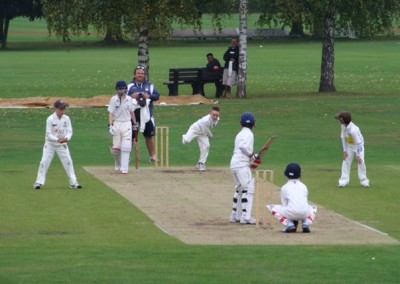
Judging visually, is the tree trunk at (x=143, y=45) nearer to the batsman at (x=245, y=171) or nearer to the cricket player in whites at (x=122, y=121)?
the cricket player in whites at (x=122, y=121)

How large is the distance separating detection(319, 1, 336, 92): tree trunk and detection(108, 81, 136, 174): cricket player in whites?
66.1ft

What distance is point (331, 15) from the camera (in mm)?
43656

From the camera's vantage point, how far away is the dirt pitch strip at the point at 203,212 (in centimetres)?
1639

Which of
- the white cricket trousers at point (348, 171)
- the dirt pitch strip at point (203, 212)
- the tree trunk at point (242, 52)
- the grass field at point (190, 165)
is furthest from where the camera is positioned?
the tree trunk at point (242, 52)

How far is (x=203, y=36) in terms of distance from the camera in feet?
344

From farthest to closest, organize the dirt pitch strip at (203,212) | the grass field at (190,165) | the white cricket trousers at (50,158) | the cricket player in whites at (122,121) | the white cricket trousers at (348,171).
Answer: the cricket player in whites at (122,121) < the white cricket trousers at (348,171) < the white cricket trousers at (50,158) < the dirt pitch strip at (203,212) < the grass field at (190,165)

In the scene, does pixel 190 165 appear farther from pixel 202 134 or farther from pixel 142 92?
pixel 142 92

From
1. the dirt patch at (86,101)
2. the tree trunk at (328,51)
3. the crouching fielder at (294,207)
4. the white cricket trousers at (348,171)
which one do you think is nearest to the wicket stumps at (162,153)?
the white cricket trousers at (348,171)

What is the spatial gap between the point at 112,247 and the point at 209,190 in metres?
6.54

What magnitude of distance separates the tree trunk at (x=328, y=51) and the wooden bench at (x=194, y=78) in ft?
13.4

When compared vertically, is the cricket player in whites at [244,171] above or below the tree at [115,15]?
below

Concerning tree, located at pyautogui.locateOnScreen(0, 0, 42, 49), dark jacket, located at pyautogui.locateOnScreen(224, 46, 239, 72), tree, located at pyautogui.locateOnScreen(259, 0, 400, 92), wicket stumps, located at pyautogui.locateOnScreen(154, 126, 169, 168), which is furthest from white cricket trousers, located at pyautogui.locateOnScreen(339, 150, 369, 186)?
tree, located at pyautogui.locateOnScreen(0, 0, 42, 49)

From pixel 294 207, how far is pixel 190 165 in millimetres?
9952

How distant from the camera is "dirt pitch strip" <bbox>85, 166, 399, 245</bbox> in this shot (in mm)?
16391
